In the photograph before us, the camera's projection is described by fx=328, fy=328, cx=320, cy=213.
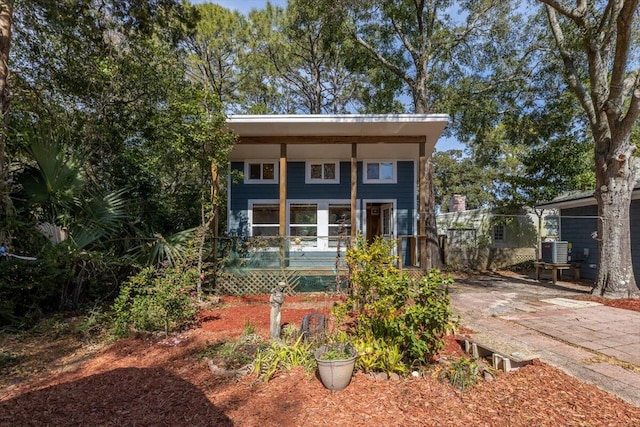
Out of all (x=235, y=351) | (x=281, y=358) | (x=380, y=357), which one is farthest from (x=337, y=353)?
(x=235, y=351)

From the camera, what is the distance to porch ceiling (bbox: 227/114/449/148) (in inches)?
292

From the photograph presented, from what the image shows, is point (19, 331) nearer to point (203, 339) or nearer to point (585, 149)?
point (203, 339)

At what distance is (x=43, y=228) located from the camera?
16.9ft

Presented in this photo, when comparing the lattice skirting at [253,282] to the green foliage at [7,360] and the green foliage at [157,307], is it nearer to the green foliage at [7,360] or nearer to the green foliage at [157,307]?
the green foliage at [157,307]

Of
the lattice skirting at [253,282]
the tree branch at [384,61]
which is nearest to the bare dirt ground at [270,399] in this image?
the lattice skirting at [253,282]

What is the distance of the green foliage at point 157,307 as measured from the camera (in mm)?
4676

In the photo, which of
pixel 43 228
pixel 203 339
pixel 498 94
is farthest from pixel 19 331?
pixel 498 94

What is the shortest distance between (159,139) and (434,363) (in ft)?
23.7

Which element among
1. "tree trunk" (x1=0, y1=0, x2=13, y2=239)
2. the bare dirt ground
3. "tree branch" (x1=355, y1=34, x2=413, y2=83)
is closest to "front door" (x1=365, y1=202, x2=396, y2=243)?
"tree branch" (x1=355, y1=34, x2=413, y2=83)

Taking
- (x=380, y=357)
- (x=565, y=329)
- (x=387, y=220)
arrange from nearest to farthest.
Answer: (x=380, y=357), (x=565, y=329), (x=387, y=220)

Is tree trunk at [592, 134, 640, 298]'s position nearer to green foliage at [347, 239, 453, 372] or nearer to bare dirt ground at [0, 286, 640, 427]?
bare dirt ground at [0, 286, 640, 427]

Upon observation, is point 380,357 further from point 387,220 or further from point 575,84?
point 575,84

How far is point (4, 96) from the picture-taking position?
15.7ft

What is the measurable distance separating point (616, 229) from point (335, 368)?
7.96m
